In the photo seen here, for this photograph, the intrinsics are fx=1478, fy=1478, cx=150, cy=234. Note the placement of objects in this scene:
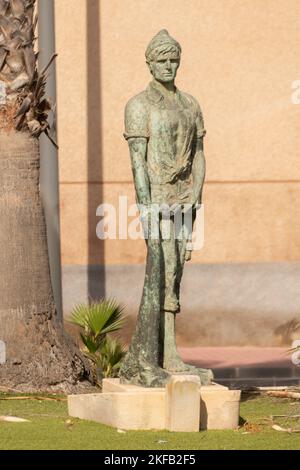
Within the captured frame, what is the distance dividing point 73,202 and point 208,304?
88.3 inches

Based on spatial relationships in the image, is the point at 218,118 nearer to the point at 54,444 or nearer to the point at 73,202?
the point at 73,202

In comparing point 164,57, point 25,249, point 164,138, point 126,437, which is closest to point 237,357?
point 25,249

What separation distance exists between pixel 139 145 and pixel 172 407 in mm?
1966

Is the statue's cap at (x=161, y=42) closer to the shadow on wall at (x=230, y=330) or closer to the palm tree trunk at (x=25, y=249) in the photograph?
the palm tree trunk at (x=25, y=249)

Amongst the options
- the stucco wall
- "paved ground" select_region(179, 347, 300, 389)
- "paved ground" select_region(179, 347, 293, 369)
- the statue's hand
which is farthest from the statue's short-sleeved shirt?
the stucco wall

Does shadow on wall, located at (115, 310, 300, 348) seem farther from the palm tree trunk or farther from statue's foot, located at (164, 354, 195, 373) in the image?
statue's foot, located at (164, 354, 195, 373)

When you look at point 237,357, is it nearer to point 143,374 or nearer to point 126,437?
point 143,374

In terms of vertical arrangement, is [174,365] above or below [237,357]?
above

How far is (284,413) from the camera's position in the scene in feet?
38.2

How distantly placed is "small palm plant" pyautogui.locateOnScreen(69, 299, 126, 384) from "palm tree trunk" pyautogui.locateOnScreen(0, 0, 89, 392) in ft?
0.87

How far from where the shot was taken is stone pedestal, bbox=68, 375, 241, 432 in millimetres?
10219

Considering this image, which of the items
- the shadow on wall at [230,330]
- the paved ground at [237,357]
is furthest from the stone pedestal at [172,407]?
the shadow on wall at [230,330]

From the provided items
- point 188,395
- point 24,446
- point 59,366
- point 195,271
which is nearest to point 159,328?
point 188,395

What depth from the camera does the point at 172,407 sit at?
403 inches
